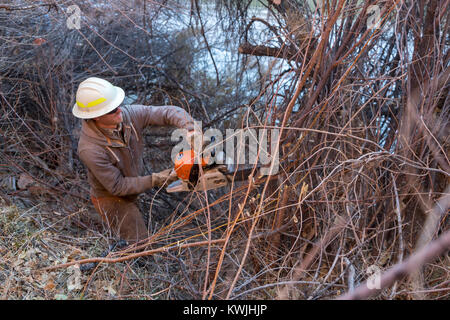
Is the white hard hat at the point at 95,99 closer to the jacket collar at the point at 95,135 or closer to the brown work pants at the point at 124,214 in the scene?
the jacket collar at the point at 95,135

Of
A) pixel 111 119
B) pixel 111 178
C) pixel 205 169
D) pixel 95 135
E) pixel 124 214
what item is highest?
pixel 111 119

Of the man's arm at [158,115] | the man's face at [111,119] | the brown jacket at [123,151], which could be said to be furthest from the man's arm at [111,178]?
the man's arm at [158,115]

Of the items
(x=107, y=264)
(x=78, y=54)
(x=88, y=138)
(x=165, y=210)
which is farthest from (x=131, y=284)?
(x=78, y=54)

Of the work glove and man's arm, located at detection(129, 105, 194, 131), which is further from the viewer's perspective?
man's arm, located at detection(129, 105, 194, 131)

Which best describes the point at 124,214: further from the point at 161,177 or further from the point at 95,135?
the point at 95,135

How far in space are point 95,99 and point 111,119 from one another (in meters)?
0.21

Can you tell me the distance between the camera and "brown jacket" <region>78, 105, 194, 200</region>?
10.7 feet

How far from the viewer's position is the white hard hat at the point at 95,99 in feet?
10.3

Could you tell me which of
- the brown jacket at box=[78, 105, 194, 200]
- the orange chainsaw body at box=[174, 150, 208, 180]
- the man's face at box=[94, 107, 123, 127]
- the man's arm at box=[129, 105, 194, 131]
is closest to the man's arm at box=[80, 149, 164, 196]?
the brown jacket at box=[78, 105, 194, 200]

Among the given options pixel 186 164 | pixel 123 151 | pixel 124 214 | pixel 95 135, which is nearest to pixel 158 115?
pixel 123 151

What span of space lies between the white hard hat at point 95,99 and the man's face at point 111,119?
0.24 ft

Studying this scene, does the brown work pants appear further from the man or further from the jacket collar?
the jacket collar

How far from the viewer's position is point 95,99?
3.13 m

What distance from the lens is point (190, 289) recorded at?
89.8 inches
